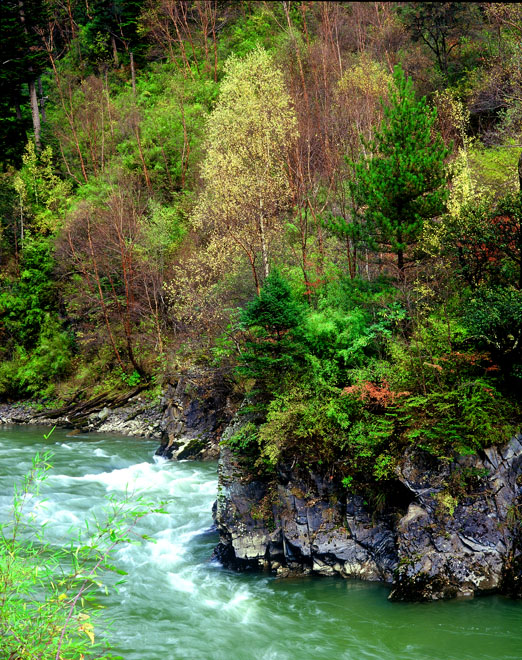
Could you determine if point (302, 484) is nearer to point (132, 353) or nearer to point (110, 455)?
point (110, 455)

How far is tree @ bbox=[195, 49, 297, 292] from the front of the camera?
1938 centimetres

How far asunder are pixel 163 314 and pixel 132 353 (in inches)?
99.0

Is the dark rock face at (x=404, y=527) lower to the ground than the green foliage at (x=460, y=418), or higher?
lower

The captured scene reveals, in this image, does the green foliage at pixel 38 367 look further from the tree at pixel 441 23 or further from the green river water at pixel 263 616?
the tree at pixel 441 23

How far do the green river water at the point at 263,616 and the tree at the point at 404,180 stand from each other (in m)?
8.16

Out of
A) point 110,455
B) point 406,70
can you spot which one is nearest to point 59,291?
point 110,455

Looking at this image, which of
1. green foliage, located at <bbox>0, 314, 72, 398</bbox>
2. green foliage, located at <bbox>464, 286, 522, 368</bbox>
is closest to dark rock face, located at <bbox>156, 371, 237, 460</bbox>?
green foliage, located at <bbox>464, 286, 522, 368</bbox>

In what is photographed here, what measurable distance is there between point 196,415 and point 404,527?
1179 cm

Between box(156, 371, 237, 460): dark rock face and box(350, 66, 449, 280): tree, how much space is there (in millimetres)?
8673

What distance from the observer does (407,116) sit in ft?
43.4

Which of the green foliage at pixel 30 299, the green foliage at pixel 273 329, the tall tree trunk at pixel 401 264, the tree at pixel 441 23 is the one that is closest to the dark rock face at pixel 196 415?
the green foliage at pixel 273 329

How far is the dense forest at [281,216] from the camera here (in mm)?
11648

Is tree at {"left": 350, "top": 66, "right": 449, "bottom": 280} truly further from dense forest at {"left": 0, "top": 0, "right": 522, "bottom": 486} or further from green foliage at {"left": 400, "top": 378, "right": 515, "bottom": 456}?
green foliage at {"left": 400, "top": 378, "right": 515, "bottom": 456}

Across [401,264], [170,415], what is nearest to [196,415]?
[170,415]
